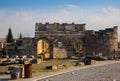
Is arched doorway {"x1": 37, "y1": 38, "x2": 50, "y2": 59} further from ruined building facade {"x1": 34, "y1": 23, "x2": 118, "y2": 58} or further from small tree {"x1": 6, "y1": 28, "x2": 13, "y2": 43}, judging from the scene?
small tree {"x1": 6, "y1": 28, "x2": 13, "y2": 43}

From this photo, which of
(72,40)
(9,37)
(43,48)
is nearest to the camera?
(72,40)

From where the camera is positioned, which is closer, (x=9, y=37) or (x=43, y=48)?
(x=43, y=48)

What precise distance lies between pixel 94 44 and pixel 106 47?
2160 millimetres

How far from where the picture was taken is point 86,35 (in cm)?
4678

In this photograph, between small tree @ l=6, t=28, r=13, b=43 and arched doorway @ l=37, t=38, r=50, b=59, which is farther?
small tree @ l=6, t=28, r=13, b=43

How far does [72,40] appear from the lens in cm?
4619

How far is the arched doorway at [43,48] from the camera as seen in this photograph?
46.1m

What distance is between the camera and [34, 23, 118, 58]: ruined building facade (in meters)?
44.6

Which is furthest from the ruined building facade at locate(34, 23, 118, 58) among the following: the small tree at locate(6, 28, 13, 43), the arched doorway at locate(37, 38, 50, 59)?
the small tree at locate(6, 28, 13, 43)

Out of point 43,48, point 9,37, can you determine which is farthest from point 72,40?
point 9,37

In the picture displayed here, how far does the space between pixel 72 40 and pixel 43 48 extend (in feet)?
17.6

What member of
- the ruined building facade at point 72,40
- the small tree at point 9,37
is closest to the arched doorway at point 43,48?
the ruined building facade at point 72,40

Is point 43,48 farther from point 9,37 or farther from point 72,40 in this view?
point 9,37

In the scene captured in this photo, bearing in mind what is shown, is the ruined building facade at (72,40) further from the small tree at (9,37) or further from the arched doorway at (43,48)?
the small tree at (9,37)
